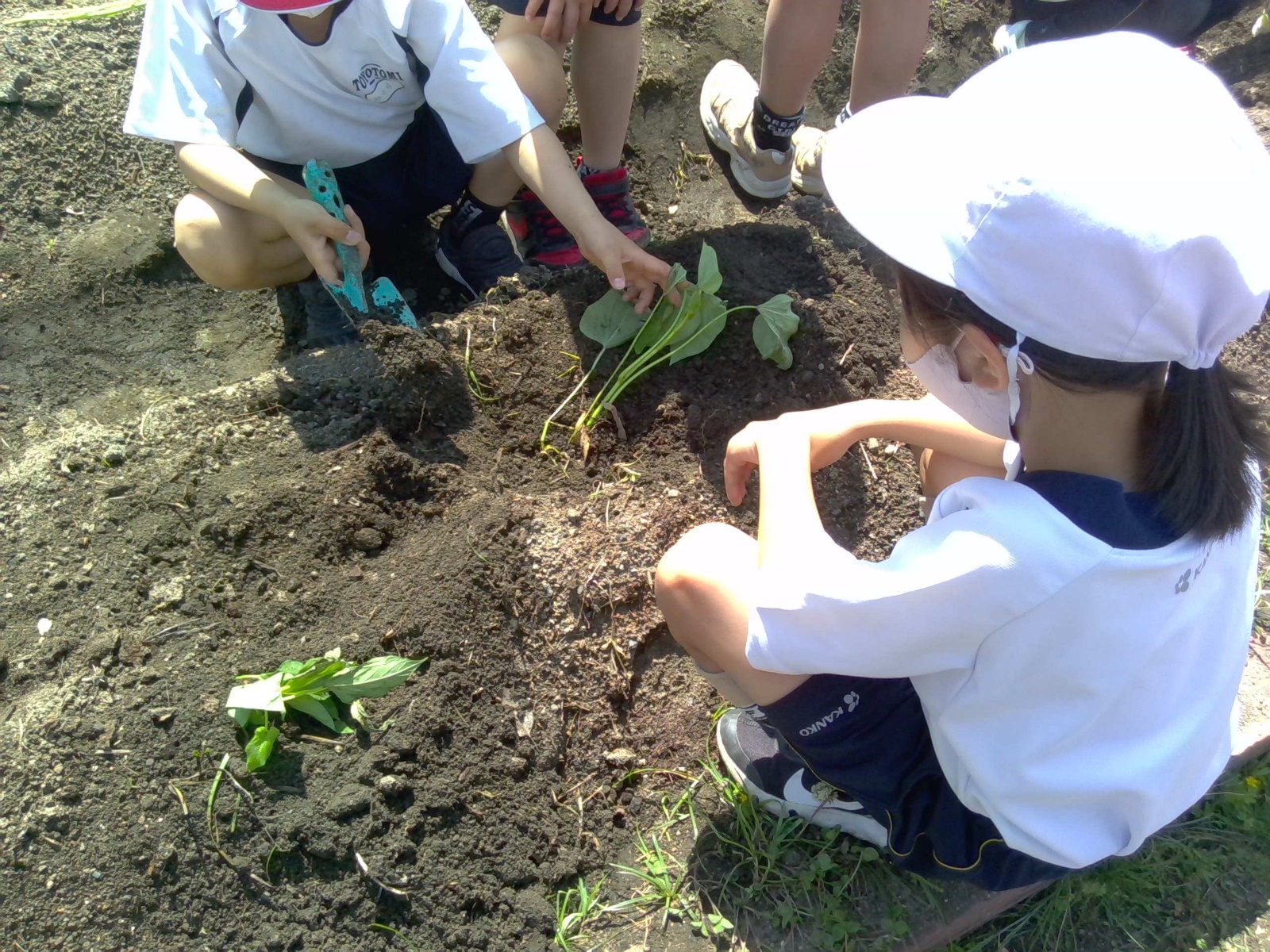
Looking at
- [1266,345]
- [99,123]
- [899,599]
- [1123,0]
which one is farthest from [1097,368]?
[99,123]

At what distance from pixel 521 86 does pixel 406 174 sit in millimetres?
386

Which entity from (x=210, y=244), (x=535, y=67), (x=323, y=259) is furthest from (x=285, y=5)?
(x=535, y=67)

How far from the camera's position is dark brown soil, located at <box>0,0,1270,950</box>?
57.1 inches

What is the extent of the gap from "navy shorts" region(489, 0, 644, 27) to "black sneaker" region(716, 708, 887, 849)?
176 centimetres

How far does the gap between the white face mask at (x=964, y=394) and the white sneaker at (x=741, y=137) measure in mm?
1607

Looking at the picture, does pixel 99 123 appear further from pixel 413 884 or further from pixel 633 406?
pixel 413 884

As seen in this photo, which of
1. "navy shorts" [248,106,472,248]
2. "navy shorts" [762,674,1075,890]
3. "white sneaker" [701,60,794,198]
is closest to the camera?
"navy shorts" [762,674,1075,890]

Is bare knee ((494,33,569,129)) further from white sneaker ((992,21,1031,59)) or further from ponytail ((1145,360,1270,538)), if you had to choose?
ponytail ((1145,360,1270,538))

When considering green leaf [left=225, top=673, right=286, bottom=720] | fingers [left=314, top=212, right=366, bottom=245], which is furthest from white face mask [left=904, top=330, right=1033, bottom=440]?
fingers [left=314, top=212, right=366, bottom=245]

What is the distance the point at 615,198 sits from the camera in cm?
246

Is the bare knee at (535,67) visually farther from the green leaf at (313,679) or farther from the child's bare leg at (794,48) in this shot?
the green leaf at (313,679)

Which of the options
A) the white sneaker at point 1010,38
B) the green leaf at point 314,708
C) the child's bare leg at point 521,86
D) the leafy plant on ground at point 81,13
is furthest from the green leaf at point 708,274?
the leafy plant on ground at point 81,13

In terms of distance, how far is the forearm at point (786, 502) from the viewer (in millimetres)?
1232

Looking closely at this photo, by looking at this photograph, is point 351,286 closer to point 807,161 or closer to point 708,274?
point 708,274
